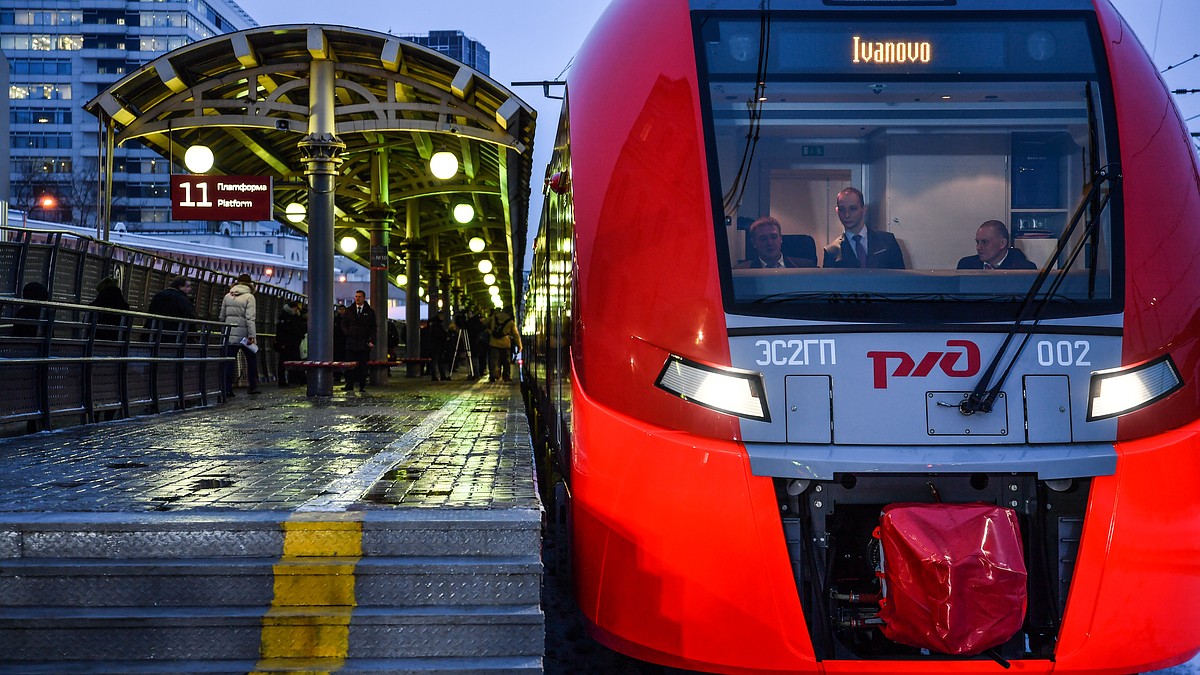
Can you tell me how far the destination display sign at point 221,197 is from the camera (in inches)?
589

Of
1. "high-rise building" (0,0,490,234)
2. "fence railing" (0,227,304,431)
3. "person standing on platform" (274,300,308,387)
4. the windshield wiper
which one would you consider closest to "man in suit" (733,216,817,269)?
the windshield wiper

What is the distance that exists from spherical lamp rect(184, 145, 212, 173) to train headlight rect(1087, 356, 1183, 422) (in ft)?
42.5

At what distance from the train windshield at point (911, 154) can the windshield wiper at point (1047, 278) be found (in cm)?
1

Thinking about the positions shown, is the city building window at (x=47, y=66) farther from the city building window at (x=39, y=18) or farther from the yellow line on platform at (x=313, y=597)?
the yellow line on platform at (x=313, y=597)

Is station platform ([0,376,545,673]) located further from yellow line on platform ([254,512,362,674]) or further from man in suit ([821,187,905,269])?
man in suit ([821,187,905,269])

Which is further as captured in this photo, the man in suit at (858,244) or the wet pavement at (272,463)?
the wet pavement at (272,463)

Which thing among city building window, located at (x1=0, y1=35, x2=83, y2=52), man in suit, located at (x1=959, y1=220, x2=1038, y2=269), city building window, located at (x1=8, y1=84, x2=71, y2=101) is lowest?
man in suit, located at (x1=959, y1=220, x2=1038, y2=269)

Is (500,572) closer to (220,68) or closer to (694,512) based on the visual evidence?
(694,512)

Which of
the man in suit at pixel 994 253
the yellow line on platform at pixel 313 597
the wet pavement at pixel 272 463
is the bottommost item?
the yellow line on platform at pixel 313 597

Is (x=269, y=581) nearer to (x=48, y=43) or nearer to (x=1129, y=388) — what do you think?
(x=1129, y=388)

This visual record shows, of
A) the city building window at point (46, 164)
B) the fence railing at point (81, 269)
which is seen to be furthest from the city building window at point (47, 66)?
the fence railing at point (81, 269)

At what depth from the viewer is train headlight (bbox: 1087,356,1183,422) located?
4496 millimetres

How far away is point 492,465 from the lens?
724cm

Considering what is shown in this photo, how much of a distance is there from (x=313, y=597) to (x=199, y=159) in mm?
11842
